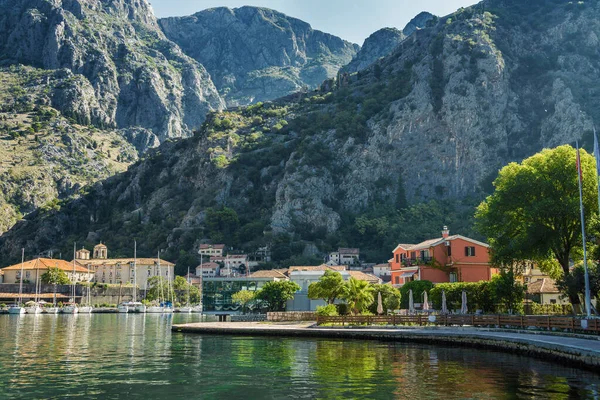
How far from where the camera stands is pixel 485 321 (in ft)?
166

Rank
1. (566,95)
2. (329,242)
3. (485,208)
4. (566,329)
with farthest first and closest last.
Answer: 1. (566,95)
2. (329,242)
3. (485,208)
4. (566,329)

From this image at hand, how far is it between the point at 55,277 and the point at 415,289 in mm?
110113

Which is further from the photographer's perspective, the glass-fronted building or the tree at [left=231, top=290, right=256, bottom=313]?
the glass-fronted building

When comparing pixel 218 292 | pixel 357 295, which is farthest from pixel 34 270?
pixel 357 295

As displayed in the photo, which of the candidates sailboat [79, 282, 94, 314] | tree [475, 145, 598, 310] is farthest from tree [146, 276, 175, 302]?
tree [475, 145, 598, 310]

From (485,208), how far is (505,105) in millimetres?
147439

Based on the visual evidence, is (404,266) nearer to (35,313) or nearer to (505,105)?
(35,313)

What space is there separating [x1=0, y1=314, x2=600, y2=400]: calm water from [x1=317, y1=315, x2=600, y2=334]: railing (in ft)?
19.3

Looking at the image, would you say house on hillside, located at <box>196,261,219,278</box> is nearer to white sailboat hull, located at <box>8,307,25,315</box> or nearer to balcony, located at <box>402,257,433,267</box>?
white sailboat hull, located at <box>8,307,25,315</box>

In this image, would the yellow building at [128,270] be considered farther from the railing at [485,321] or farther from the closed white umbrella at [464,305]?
the closed white umbrella at [464,305]

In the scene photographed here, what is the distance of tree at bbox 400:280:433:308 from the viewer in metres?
66.9

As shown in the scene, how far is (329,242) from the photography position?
17812cm

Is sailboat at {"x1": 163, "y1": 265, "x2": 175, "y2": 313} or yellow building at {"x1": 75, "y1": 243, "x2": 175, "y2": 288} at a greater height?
yellow building at {"x1": 75, "y1": 243, "x2": 175, "y2": 288}

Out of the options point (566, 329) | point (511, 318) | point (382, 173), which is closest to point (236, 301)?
point (511, 318)
